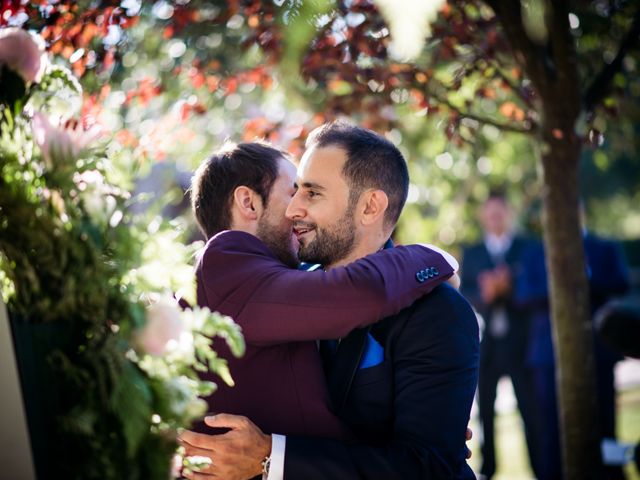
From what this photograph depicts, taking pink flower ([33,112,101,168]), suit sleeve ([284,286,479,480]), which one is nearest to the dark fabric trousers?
suit sleeve ([284,286,479,480])

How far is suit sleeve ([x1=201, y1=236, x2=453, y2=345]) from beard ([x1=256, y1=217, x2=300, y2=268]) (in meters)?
0.60

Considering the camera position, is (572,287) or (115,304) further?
(572,287)

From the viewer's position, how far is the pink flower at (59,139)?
1.63 m

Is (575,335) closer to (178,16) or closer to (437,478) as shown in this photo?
(437,478)

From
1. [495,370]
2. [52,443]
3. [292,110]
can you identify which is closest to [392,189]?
[52,443]

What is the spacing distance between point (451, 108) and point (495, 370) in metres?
4.57

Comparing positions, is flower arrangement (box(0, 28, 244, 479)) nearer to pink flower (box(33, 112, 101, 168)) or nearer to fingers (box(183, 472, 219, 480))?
pink flower (box(33, 112, 101, 168))

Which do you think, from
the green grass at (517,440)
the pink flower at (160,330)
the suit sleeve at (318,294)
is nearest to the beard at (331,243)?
the suit sleeve at (318,294)

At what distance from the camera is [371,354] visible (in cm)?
262

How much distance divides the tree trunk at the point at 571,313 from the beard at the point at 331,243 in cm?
148

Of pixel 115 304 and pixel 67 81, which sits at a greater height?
pixel 67 81

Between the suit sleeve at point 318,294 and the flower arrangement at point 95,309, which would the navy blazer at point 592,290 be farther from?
the flower arrangement at point 95,309

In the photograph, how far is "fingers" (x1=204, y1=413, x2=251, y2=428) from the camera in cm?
239

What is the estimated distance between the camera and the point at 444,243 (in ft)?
32.3
